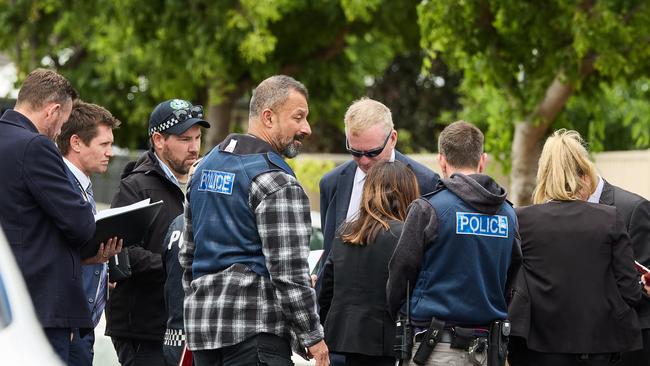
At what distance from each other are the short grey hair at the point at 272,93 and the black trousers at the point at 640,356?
242 cm

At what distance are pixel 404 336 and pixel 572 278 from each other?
935 mm

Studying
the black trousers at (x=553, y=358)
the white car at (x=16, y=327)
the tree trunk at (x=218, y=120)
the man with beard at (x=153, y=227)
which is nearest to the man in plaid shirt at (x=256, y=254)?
the man with beard at (x=153, y=227)

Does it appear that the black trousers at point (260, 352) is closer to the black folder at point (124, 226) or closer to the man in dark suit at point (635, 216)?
the black folder at point (124, 226)

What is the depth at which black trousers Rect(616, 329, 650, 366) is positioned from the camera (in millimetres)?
6203

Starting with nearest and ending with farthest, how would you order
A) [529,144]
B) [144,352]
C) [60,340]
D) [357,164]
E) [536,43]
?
[60,340] < [144,352] < [357,164] < [536,43] < [529,144]

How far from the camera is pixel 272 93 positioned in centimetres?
509

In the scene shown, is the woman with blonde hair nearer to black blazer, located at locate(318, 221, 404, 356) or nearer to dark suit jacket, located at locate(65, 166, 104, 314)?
black blazer, located at locate(318, 221, 404, 356)

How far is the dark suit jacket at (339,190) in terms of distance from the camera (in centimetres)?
633

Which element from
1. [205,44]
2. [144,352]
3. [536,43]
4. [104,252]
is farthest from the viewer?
[205,44]

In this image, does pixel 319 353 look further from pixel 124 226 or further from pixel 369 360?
pixel 124 226

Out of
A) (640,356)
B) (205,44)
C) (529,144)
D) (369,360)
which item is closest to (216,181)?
(369,360)

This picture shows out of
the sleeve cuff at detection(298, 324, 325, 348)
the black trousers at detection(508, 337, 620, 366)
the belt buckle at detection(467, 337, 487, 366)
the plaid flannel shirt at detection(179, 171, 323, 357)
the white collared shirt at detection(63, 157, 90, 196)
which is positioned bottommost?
the black trousers at detection(508, 337, 620, 366)

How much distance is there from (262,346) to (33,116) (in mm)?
1532

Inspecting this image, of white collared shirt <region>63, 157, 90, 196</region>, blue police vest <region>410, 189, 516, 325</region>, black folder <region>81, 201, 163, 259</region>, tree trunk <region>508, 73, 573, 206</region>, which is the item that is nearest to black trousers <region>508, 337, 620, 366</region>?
blue police vest <region>410, 189, 516, 325</region>
